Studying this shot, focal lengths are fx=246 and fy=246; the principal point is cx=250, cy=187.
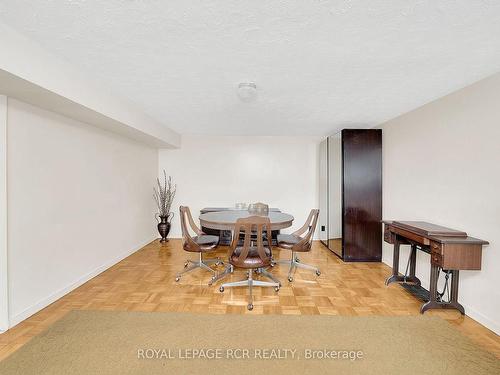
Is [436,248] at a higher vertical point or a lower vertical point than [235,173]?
lower

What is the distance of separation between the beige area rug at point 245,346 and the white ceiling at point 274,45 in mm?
2287

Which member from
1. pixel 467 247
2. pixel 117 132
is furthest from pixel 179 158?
pixel 467 247

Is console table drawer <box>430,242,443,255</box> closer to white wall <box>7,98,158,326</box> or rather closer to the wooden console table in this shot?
the wooden console table

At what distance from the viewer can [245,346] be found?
6.40ft

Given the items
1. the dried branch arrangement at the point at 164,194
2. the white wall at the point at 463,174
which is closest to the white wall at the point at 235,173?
the dried branch arrangement at the point at 164,194

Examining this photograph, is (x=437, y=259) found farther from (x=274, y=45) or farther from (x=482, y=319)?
(x=274, y=45)

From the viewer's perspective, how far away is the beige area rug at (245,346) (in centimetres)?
174

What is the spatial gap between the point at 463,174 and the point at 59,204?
4.40 m

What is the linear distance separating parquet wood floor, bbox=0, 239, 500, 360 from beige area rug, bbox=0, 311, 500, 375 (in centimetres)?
15

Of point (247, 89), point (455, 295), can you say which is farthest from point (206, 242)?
point (455, 295)

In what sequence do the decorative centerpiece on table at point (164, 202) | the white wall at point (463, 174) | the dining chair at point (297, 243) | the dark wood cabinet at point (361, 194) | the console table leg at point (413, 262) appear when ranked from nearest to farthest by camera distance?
the white wall at point (463, 174), the console table leg at point (413, 262), the dining chair at point (297, 243), the dark wood cabinet at point (361, 194), the decorative centerpiece on table at point (164, 202)

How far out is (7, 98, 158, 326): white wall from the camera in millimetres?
2287

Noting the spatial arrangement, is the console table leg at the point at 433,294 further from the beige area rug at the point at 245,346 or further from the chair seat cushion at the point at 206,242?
the chair seat cushion at the point at 206,242

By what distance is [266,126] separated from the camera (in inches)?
173
